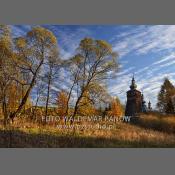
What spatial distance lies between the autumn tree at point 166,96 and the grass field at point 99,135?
9.4 inches

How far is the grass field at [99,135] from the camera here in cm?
1278

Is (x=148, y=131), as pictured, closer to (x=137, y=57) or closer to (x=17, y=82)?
(x=137, y=57)

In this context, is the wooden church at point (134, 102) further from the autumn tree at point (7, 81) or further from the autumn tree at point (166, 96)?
the autumn tree at point (7, 81)

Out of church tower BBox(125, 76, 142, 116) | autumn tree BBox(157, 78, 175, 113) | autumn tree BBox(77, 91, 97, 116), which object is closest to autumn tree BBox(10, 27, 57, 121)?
autumn tree BBox(77, 91, 97, 116)

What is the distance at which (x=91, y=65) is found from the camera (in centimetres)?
1341

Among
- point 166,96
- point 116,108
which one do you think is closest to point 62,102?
point 116,108

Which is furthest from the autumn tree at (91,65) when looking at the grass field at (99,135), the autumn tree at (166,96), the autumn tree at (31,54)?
the autumn tree at (166,96)

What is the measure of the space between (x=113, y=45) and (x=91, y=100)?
154 cm

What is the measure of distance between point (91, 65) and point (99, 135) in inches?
72.3

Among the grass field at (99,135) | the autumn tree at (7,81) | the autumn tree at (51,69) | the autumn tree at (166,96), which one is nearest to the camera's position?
the grass field at (99,135)

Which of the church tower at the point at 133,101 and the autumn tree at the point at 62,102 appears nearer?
the autumn tree at the point at 62,102

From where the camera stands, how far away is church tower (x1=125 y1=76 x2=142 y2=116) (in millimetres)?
13375

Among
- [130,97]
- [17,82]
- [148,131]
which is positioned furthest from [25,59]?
[148,131]

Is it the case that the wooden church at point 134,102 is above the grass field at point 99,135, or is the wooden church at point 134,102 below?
above
